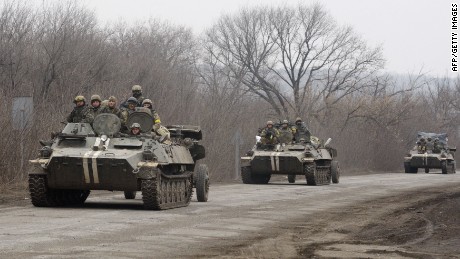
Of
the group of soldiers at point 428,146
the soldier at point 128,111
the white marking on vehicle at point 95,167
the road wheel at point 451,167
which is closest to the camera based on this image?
the white marking on vehicle at point 95,167

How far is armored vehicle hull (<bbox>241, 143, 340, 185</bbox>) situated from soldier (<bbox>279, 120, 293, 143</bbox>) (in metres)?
0.25

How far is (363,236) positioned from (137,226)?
3.35 metres

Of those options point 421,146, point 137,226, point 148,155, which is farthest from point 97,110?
point 421,146

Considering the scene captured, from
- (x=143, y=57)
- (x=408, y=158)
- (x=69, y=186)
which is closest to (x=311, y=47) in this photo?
→ (x=408, y=158)

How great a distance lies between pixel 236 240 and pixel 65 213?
4869mm

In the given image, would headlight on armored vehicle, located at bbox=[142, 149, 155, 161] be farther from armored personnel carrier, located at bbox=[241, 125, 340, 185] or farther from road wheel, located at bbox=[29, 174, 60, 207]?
armored personnel carrier, located at bbox=[241, 125, 340, 185]

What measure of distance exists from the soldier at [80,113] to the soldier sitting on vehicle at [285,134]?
14557mm

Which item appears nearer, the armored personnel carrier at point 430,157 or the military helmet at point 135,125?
the military helmet at point 135,125

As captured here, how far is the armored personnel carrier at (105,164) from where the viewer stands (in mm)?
18250

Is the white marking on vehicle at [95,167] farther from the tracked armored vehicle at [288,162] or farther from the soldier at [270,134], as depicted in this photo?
the soldier at [270,134]

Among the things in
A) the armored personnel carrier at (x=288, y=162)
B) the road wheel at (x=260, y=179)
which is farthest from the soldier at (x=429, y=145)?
the road wheel at (x=260, y=179)

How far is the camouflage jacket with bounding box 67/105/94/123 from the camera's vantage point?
1955cm

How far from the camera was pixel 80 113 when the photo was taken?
774 inches

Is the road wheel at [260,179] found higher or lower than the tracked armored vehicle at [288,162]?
lower
